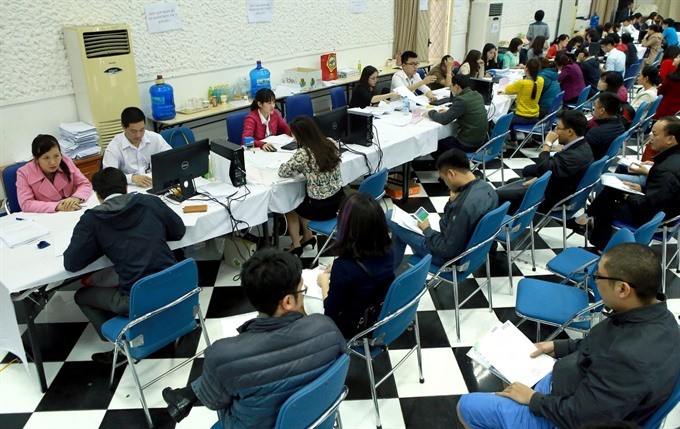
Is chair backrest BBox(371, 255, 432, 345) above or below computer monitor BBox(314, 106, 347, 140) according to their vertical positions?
below

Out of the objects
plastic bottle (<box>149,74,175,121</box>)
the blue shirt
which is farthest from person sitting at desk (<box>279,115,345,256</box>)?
the blue shirt

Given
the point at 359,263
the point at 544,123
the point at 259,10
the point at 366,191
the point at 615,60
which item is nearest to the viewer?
the point at 359,263

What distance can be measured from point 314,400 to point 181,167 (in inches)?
77.7

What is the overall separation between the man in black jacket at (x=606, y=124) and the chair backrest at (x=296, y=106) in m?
2.60

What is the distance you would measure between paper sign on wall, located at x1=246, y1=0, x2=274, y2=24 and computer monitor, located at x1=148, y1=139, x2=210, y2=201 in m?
3.02

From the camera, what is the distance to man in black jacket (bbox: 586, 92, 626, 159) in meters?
3.93

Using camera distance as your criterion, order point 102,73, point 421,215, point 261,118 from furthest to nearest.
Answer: point 261,118, point 102,73, point 421,215

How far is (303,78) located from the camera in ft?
19.6

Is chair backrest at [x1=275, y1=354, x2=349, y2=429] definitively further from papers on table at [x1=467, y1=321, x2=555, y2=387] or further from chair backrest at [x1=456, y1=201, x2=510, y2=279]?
chair backrest at [x1=456, y1=201, x2=510, y2=279]

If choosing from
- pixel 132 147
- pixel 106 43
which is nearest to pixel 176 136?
pixel 132 147

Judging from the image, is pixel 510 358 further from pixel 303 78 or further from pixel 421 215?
pixel 303 78

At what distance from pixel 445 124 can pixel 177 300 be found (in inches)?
127

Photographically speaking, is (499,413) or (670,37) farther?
(670,37)

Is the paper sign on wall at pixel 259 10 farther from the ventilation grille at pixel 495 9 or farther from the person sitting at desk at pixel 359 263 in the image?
the ventilation grille at pixel 495 9
